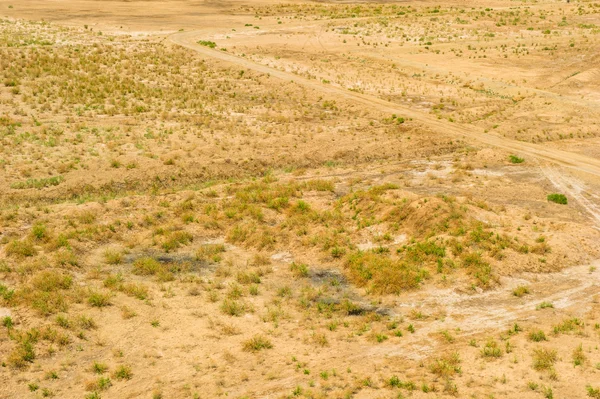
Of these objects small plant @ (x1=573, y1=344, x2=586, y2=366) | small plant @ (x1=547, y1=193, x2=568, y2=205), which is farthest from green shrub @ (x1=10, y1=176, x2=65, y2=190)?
small plant @ (x1=573, y1=344, x2=586, y2=366)

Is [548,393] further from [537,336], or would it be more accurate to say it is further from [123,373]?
[123,373]

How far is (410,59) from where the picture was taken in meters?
59.1

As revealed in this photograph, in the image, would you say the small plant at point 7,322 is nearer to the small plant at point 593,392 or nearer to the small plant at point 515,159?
the small plant at point 593,392

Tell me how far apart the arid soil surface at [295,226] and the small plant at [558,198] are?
478mm

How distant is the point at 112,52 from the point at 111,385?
45.7m

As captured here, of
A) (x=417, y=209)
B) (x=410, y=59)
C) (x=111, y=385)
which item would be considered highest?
(x=410, y=59)

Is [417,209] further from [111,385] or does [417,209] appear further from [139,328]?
[111,385]

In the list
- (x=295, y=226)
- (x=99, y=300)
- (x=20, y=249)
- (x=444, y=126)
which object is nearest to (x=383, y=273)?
(x=295, y=226)

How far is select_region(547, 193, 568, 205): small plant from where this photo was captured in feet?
96.6

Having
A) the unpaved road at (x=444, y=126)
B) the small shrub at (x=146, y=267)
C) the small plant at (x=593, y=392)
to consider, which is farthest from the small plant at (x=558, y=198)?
the small shrub at (x=146, y=267)

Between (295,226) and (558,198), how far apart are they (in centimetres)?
1273

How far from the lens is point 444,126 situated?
4097 centimetres

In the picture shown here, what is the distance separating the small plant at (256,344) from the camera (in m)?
18.6

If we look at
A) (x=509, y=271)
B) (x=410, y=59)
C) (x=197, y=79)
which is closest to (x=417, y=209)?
(x=509, y=271)
